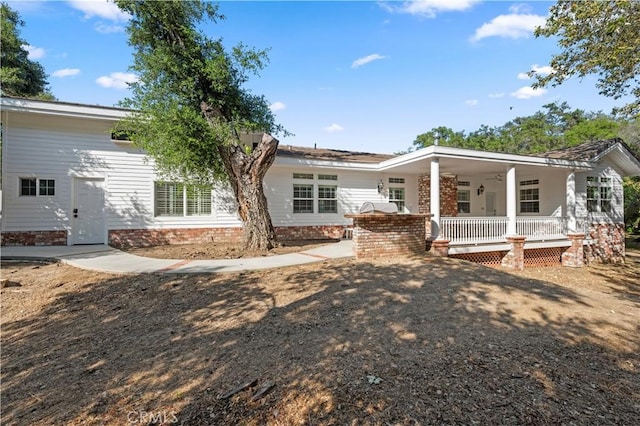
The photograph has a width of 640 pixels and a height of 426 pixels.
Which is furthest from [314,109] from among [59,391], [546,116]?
[546,116]

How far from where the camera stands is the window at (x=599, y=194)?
42.0 feet

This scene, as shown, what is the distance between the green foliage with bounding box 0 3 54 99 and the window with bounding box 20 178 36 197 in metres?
10.4

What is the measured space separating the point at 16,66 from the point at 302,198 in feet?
64.9

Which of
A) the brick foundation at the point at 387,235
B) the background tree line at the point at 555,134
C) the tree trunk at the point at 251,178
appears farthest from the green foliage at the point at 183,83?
the background tree line at the point at 555,134

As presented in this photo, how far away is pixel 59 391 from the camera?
2.66 metres

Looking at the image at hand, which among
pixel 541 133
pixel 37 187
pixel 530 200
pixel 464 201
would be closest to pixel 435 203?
pixel 464 201

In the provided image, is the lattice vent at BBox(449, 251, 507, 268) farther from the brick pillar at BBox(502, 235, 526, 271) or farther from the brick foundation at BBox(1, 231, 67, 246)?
the brick foundation at BBox(1, 231, 67, 246)

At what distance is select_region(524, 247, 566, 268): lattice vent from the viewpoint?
1070cm

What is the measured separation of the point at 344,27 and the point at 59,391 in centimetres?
1065

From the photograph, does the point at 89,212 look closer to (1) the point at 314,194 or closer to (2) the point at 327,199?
(1) the point at 314,194

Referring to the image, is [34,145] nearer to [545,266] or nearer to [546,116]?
[545,266]

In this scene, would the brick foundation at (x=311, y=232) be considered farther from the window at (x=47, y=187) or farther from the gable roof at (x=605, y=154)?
the gable roof at (x=605, y=154)

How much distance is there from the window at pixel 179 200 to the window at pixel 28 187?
346 cm

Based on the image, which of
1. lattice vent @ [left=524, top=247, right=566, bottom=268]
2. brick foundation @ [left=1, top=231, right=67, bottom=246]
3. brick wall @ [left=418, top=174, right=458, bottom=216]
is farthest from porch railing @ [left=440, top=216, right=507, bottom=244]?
brick foundation @ [left=1, top=231, right=67, bottom=246]
